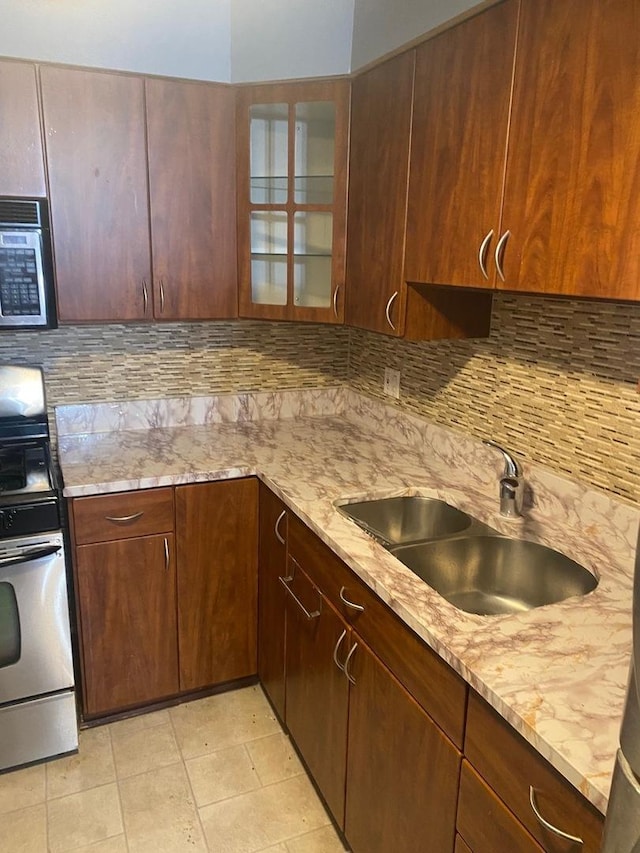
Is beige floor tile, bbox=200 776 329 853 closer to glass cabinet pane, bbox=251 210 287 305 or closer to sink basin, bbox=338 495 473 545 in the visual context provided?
sink basin, bbox=338 495 473 545

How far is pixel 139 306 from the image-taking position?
2.26m

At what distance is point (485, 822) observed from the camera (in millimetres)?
1166

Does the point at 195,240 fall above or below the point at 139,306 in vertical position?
above

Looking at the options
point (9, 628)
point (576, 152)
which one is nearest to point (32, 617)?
point (9, 628)

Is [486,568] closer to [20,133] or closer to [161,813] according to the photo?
[161,813]

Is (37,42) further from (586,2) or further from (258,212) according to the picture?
(586,2)

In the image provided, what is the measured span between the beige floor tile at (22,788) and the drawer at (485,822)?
1.40 m

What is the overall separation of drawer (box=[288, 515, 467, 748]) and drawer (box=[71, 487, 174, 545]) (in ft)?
1.66

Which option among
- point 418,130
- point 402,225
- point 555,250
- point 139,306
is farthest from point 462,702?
point 139,306

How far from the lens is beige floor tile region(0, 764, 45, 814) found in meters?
1.96

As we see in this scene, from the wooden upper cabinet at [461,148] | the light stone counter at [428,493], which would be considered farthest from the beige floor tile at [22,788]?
the wooden upper cabinet at [461,148]

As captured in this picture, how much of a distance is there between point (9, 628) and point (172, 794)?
0.71 meters

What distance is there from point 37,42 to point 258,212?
32.6 inches

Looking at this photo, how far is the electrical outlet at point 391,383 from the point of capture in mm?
2562
